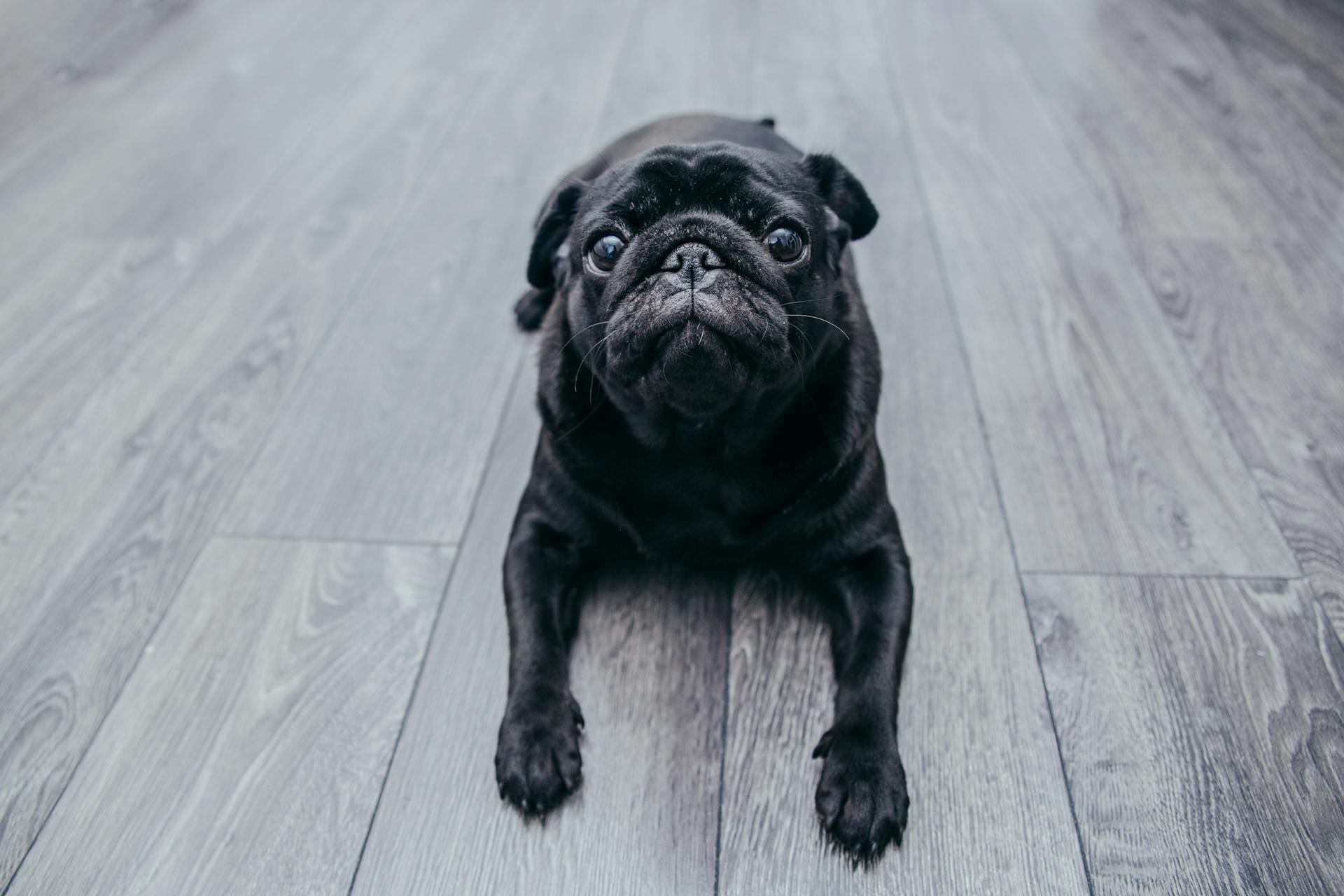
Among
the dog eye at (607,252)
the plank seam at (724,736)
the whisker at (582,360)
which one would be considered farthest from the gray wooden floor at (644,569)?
the dog eye at (607,252)

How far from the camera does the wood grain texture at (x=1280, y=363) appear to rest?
1924mm

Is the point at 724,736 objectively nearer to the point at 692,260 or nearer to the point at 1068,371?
the point at 692,260

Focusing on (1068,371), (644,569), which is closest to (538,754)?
(644,569)

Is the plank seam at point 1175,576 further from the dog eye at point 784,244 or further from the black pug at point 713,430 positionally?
the dog eye at point 784,244

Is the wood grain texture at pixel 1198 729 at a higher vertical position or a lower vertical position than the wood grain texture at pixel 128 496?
higher

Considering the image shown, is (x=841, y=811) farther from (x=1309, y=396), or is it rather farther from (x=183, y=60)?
(x=183, y=60)

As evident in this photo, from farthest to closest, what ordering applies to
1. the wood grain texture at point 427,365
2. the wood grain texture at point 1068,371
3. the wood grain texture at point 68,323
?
the wood grain texture at point 68,323 → the wood grain texture at point 427,365 → the wood grain texture at point 1068,371

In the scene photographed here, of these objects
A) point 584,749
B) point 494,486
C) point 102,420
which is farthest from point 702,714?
point 102,420

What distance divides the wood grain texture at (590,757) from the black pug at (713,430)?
6 cm

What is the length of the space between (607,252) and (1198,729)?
3.91ft

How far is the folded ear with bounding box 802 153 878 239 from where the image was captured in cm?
179

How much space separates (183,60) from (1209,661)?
392 cm

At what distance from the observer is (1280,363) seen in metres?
2.28

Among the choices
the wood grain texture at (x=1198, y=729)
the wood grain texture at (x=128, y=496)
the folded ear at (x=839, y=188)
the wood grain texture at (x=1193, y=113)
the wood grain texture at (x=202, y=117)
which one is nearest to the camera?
the wood grain texture at (x=1198, y=729)
